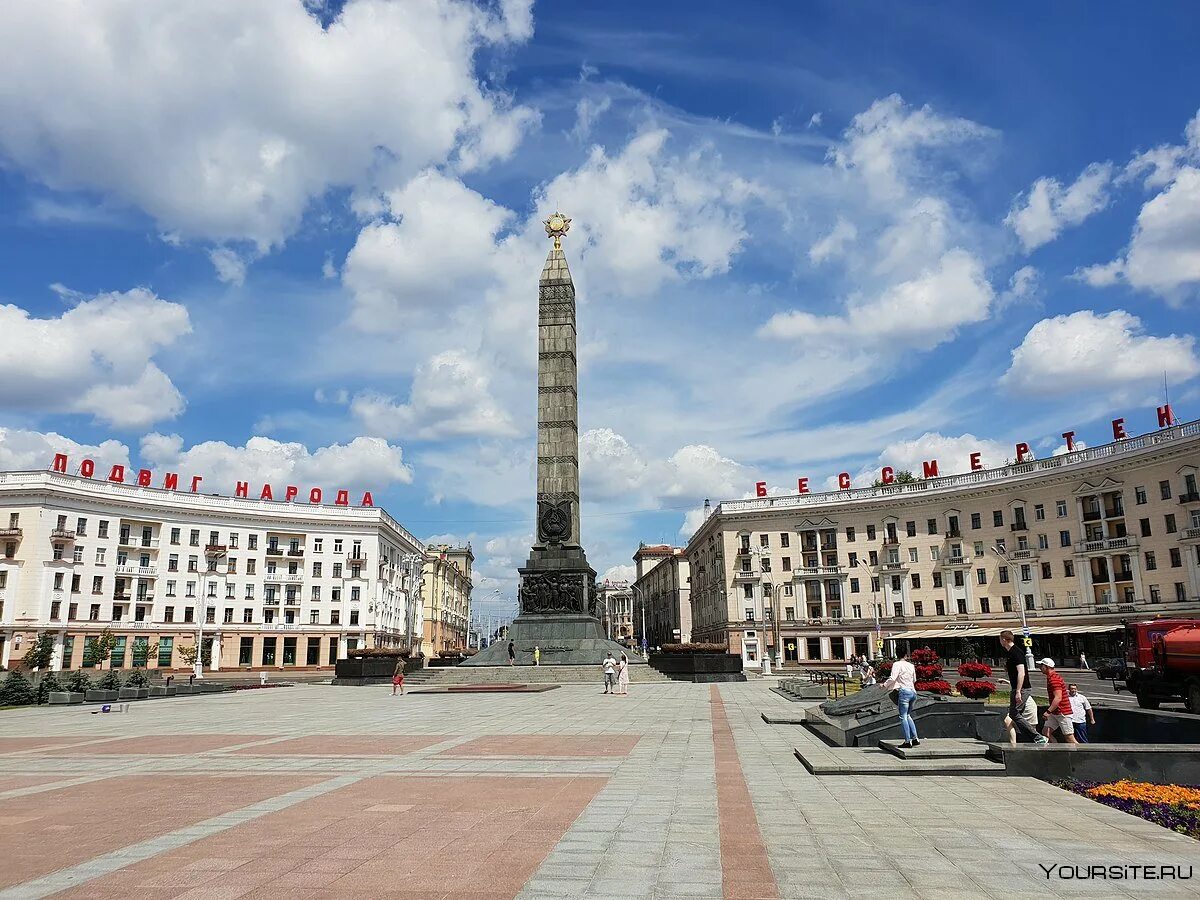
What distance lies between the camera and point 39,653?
5709 cm

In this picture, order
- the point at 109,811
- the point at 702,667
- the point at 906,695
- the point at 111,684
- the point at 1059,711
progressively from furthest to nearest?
the point at 702,667
the point at 111,684
the point at 906,695
the point at 1059,711
the point at 109,811

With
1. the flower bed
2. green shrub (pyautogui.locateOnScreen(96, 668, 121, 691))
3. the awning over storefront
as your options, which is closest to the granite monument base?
the flower bed

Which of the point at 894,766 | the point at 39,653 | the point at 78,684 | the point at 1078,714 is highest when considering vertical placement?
the point at 1078,714

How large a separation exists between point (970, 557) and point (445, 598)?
7907cm

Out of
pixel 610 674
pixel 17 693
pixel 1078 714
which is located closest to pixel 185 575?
pixel 17 693

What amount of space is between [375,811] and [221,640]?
73.5 metres

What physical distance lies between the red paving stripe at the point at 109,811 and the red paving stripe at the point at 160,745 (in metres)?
3.49

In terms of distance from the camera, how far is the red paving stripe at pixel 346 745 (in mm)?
14828

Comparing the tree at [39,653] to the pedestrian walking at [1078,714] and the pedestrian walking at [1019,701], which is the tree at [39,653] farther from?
the pedestrian walking at [1078,714]

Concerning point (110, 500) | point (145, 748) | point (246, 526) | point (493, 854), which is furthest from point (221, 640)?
point (493, 854)

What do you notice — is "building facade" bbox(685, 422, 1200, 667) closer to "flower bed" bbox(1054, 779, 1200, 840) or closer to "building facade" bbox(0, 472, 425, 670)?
"building facade" bbox(0, 472, 425, 670)

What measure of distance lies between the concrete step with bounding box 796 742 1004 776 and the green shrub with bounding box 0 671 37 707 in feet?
105

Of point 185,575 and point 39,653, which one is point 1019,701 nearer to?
point 39,653

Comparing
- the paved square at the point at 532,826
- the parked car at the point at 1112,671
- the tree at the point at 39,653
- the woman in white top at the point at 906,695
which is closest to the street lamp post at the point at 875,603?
the parked car at the point at 1112,671
